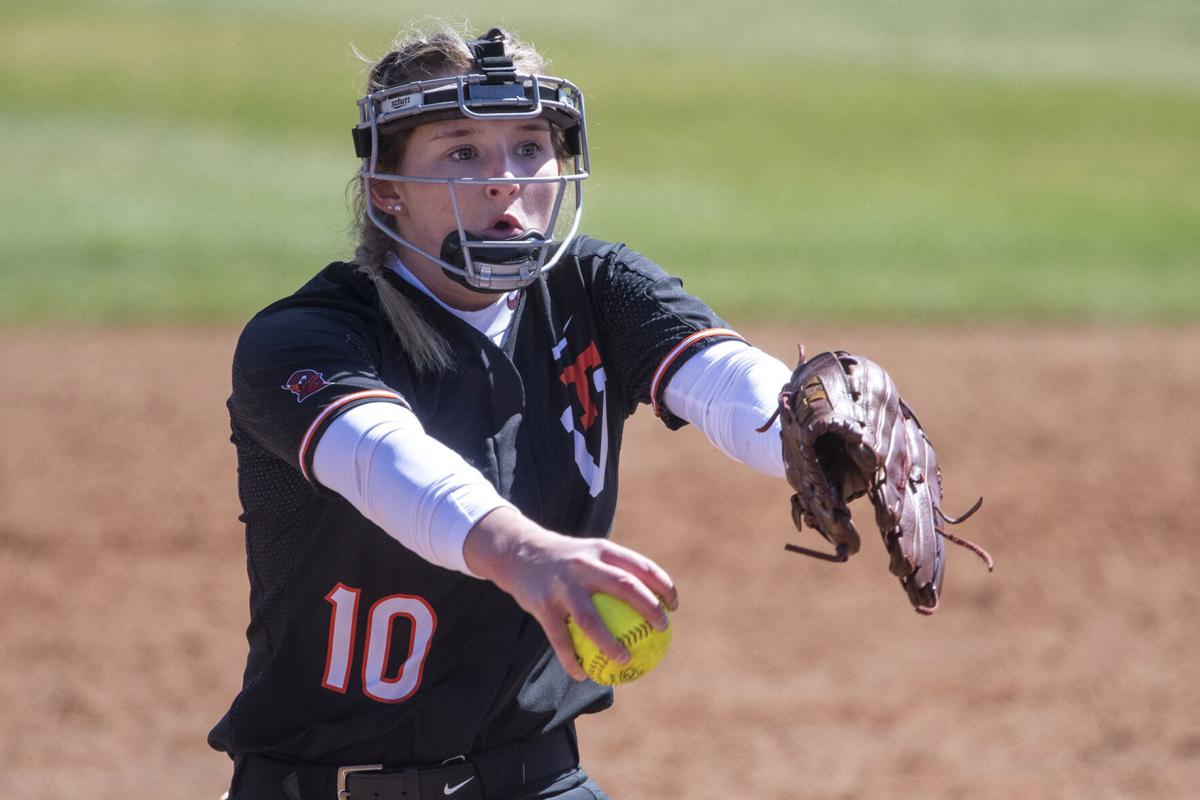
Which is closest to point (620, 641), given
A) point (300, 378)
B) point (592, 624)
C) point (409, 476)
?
point (592, 624)

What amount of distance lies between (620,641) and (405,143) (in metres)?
1.24

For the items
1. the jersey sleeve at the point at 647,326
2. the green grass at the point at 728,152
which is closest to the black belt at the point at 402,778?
the jersey sleeve at the point at 647,326

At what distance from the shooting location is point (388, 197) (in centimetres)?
293

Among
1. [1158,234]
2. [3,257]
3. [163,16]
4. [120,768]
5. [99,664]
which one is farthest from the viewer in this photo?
[163,16]

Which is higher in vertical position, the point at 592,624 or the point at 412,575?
the point at 592,624

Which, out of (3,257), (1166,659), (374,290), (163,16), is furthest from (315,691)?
(163,16)

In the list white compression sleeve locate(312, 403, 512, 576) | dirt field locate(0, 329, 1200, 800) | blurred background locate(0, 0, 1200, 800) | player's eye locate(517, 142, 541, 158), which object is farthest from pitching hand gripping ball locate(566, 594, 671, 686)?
dirt field locate(0, 329, 1200, 800)

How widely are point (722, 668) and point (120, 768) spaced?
239 cm

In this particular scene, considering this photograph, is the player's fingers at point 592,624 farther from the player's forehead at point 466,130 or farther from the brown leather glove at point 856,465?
the player's forehead at point 466,130

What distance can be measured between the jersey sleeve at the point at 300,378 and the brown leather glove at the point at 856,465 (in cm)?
64

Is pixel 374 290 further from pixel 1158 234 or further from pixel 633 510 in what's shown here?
pixel 1158 234

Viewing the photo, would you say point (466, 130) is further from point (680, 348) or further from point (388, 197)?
point (680, 348)

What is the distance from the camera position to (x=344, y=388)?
235 centimetres

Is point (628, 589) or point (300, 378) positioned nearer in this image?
point (628, 589)
